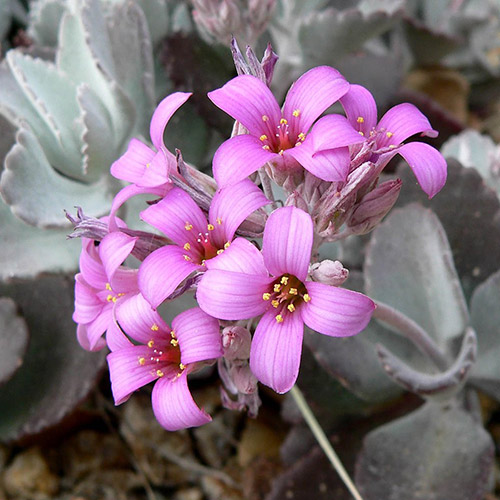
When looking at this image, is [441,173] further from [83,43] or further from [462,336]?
[83,43]

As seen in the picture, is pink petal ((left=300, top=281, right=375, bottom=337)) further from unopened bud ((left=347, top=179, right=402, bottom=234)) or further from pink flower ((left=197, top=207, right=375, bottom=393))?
unopened bud ((left=347, top=179, right=402, bottom=234))

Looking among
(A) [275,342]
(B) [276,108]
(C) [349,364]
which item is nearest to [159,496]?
(C) [349,364]

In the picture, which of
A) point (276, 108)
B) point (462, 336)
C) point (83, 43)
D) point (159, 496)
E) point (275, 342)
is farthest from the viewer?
point (159, 496)

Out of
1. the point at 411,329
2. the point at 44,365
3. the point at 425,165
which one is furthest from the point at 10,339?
the point at 425,165

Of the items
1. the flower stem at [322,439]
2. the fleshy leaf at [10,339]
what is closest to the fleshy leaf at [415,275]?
the flower stem at [322,439]

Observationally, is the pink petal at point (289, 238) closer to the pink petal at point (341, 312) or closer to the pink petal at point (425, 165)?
the pink petal at point (341, 312)

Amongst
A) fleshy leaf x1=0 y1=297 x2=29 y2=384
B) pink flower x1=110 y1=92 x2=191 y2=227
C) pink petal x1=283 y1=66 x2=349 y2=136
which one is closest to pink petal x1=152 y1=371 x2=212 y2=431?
pink flower x1=110 y1=92 x2=191 y2=227
